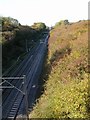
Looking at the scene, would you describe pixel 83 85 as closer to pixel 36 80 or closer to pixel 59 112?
pixel 59 112

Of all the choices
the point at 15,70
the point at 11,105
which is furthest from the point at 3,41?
the point at 11,105

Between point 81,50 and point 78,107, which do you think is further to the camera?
point 81,50

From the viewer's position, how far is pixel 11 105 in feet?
131

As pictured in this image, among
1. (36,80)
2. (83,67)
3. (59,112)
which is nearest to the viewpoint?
(59,112)

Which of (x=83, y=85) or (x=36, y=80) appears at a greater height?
(x=83, y=85)

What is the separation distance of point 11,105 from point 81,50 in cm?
1123

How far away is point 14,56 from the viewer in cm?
8019

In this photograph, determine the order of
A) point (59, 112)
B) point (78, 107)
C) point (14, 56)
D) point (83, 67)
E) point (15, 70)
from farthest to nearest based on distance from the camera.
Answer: point (14, 56), point (15, 70), point (83, 67), point (59, 112), point (78, 107)

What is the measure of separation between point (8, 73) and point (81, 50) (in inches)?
1036

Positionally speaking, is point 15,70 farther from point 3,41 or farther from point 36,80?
point 36,80

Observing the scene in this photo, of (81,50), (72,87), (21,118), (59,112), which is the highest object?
(81,50)

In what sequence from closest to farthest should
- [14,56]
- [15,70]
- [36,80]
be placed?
[36,80] → [15,70] → [14,56]

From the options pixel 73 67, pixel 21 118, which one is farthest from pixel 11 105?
pixel 73 67

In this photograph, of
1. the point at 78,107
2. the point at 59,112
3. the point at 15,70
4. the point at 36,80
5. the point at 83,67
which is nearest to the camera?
the point at 78,107
